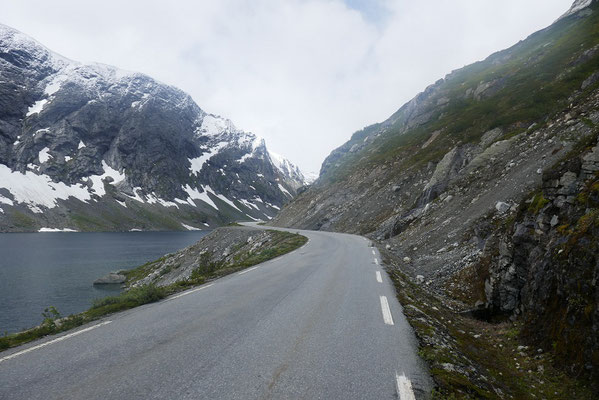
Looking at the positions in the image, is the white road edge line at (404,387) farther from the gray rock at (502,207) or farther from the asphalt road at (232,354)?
the gray rock at (502,207)

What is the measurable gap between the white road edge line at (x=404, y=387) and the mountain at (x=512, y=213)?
53cm

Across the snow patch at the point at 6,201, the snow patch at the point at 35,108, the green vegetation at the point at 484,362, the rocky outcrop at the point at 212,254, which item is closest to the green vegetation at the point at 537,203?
the green vegetation at the point at 484,362

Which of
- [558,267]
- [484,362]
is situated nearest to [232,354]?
[484,362]

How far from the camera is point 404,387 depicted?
179 inches

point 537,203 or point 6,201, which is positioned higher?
point 6,201

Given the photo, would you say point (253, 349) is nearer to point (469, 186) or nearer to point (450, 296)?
point (450, 296)

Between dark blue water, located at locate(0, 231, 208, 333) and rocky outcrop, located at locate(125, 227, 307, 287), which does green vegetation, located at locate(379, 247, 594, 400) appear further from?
dark blue water, located at locate(0, 231, 208, 333)

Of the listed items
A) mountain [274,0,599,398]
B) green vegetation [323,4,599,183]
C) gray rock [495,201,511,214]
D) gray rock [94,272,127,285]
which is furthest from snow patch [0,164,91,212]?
gray rock [495,201,511,214]

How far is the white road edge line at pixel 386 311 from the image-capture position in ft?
25.0

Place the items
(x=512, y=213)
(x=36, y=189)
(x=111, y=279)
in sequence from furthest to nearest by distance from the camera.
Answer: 1. (x=36, y=189)
2. (x=111, y=279)
3. (x=512, y=213)

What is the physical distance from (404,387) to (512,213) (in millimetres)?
13240

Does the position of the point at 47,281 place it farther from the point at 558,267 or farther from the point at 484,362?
the point at 558,267

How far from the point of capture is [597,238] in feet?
18.7

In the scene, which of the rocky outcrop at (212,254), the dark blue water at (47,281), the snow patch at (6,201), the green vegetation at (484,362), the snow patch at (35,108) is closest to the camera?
the green vegetation at (484,362)
